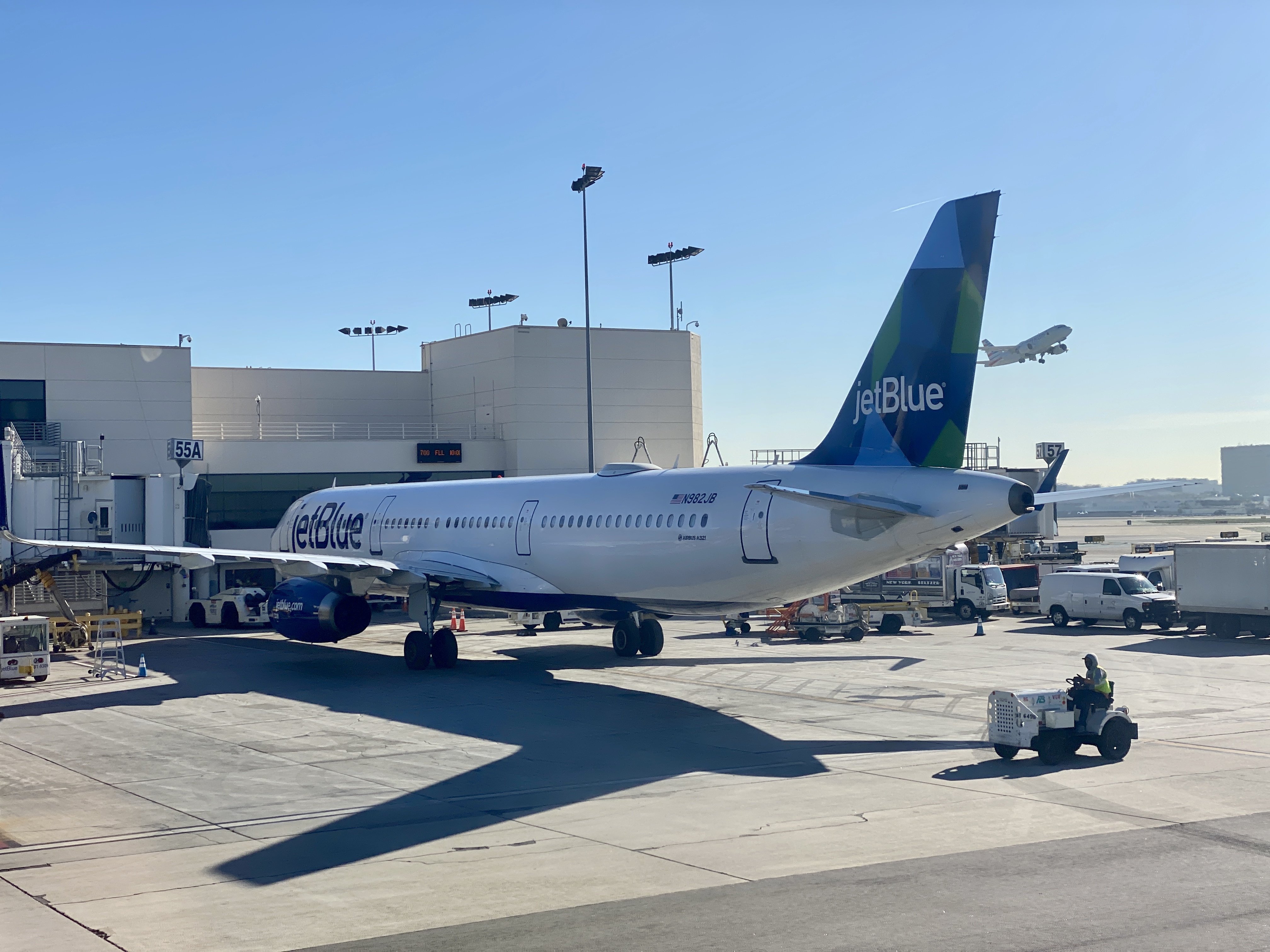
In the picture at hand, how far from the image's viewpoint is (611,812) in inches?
594

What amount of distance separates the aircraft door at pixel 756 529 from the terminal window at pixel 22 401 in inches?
1272

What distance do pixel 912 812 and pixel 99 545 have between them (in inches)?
843

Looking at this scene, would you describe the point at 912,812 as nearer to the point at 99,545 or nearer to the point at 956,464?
the point at 956,464

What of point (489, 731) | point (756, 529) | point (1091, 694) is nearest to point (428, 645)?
point (489, 731)

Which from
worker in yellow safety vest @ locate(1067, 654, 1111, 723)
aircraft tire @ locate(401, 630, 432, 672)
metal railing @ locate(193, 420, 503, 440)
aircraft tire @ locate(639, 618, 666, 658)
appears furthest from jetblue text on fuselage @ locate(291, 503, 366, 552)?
worker in yellow safety vest @ locate(1067, 654, 1111, 723)

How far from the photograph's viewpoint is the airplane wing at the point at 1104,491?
21.9m

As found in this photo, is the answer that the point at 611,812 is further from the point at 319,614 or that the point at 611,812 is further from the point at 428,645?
the point at 319,614

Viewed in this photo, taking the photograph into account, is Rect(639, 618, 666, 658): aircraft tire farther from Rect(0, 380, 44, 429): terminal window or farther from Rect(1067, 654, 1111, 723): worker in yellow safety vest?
Rect(0, 380, 44, 429): terminal window

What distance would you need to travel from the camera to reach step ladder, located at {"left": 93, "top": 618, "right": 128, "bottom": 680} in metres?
29.3

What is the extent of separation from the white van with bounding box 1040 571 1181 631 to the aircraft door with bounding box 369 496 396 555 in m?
22.0

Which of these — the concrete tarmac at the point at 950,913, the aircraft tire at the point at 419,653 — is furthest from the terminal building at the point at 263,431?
the concrete tarmac at the point at 950,913

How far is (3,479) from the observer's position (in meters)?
33.3

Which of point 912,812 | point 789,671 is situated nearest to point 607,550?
point 789,671

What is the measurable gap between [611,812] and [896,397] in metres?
10.9
